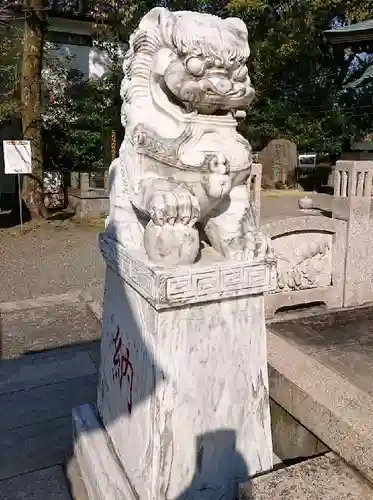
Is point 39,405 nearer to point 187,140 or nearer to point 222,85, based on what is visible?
point 187,140

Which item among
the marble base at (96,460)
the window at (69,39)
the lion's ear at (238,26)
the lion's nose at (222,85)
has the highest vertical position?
the window at (69,39)

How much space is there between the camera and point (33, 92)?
9281mm

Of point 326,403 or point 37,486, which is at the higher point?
point 326,403

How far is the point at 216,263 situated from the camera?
166 centimetres

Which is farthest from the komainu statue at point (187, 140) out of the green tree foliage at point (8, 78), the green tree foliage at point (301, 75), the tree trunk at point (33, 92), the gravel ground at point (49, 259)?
the green tree foliage at point (301, 75)

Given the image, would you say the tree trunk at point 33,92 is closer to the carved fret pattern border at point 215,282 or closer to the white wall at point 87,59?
the white wall at point 87,59

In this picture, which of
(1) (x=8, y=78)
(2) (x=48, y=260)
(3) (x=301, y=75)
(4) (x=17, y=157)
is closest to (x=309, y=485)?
(2) (x=48, y=260)

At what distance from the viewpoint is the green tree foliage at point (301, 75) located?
13.7 meters

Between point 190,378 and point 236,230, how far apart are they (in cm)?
61

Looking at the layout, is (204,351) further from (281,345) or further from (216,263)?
(281,345)

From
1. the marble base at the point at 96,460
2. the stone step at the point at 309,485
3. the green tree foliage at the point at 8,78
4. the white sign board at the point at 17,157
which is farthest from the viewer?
the green tree foliage at the point at 8,78

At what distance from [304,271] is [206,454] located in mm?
2950

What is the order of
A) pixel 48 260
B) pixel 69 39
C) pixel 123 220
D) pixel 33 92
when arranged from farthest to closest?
pixel 69 39, pixel 33 92, pixel 48 260, pixel 123 220

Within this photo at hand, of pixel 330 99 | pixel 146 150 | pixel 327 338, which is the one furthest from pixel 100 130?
pixel 146 150
